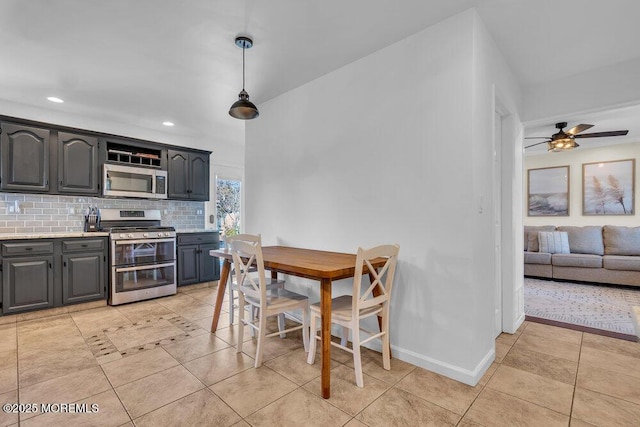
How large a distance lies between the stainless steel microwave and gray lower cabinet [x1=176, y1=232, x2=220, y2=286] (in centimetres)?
75

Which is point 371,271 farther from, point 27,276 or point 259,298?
point 27,276

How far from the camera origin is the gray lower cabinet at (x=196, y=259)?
459 centimetres

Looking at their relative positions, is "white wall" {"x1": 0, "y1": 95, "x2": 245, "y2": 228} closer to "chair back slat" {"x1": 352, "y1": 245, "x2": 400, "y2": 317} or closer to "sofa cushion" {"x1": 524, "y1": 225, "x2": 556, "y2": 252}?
"chair back slat" {"x1": 352, "y1": 245, "x2": 400, "y2": 317}

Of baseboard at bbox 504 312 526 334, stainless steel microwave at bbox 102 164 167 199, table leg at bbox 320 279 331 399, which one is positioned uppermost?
stainless steel microwave at bbox 102 164 167 199

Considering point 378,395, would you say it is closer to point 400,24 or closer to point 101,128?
point 400,24

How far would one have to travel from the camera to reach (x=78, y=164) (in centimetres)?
390

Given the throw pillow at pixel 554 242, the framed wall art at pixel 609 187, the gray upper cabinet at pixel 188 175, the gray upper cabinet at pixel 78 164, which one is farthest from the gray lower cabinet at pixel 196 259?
the framed wall art at pixel 609 187

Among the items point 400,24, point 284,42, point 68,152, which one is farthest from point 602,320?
point 68,152

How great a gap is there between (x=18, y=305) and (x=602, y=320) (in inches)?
252

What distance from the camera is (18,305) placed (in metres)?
3.33

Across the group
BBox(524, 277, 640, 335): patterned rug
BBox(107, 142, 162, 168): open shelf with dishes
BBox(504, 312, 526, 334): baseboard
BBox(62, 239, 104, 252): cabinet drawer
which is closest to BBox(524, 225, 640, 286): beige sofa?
BBox(524, 277, 640, 335): patterned rug

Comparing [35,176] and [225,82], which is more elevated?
[225,82]

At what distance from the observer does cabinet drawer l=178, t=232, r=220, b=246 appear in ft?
15.1

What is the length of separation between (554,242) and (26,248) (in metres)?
7.64
